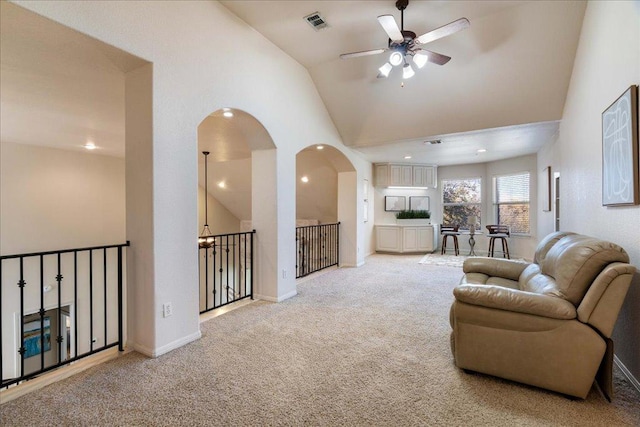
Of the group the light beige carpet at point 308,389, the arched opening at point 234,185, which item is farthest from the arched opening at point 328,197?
the light beige carpet at point 308,389

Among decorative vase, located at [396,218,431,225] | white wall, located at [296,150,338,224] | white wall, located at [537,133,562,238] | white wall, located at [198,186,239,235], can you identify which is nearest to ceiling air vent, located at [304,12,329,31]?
white wall, located at [296,150,338,224]

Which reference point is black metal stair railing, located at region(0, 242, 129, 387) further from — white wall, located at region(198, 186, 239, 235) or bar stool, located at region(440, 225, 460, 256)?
bar stool, located at region(440, 225, 460, 256)

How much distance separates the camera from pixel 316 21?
3.35m

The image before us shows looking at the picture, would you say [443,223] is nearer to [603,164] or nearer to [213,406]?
[603,164]

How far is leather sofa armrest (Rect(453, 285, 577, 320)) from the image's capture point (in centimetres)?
192

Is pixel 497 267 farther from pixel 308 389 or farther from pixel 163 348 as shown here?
pixel 163 348

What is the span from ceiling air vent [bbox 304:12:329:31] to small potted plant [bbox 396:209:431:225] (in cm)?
546

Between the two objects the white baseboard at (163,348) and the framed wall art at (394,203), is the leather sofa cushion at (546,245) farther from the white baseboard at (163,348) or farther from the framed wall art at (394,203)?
the framed wall art at (394,203)

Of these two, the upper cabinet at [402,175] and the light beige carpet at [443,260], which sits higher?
the upper cabinet at [402,175]

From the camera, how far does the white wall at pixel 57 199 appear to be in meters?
5.14

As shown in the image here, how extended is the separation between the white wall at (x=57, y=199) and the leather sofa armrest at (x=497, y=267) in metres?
6.98

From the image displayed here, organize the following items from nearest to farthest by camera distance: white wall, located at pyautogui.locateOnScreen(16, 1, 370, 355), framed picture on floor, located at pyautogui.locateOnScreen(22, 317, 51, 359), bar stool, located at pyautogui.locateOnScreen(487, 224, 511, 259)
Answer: white wall, located at pyautogui.locateOnScreen(16, 1, 370, 355) → framed picture on floor, located at pyautogui.locateOnScreen(22, 317, 51, 359) → bar stool, located at pyautogui.locateOnScreen(487, 224, 511, 259)

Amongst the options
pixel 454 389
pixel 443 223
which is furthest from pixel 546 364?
pixel 443 223

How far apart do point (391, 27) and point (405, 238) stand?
19.1ft
